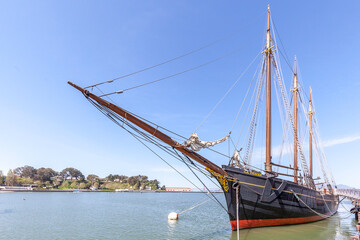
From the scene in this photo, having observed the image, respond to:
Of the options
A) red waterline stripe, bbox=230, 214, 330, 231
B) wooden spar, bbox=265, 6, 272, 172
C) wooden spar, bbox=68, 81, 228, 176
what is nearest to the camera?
wooden spar, bbox=68, 81, 228, 176

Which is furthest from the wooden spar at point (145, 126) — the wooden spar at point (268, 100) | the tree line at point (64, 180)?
the tree line at point (64, 180)

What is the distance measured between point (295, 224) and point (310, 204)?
2818 millimetres

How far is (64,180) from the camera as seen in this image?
134 meters

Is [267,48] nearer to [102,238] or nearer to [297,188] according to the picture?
[297,188]

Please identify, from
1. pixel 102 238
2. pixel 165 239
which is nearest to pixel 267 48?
pixel 165 239

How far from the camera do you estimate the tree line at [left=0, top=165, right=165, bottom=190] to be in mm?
111312

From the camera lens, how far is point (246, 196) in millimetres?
14742

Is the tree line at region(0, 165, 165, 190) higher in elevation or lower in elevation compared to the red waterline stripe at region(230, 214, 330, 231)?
lower

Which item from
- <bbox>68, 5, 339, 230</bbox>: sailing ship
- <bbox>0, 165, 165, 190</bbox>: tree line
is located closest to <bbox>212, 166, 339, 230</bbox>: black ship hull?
<bbox>68, 5, 339, 230</bbox>: sailing ship

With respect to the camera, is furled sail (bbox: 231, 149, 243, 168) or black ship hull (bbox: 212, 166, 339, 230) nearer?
black ship hull (bbox: 212, 166, 339, 230)

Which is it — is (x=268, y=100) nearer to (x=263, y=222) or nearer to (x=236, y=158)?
(x=236, y=158)

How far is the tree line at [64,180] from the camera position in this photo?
11131 centimetres

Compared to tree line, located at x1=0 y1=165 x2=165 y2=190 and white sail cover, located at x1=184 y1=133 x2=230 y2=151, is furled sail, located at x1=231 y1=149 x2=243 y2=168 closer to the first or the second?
white sail cover, located at x1=184 y1=133 x2=230 y2=151

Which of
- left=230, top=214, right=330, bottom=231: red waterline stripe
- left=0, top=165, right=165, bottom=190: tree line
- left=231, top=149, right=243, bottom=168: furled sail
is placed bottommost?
left=0, top=165, right=165, bottom=190: tree line
